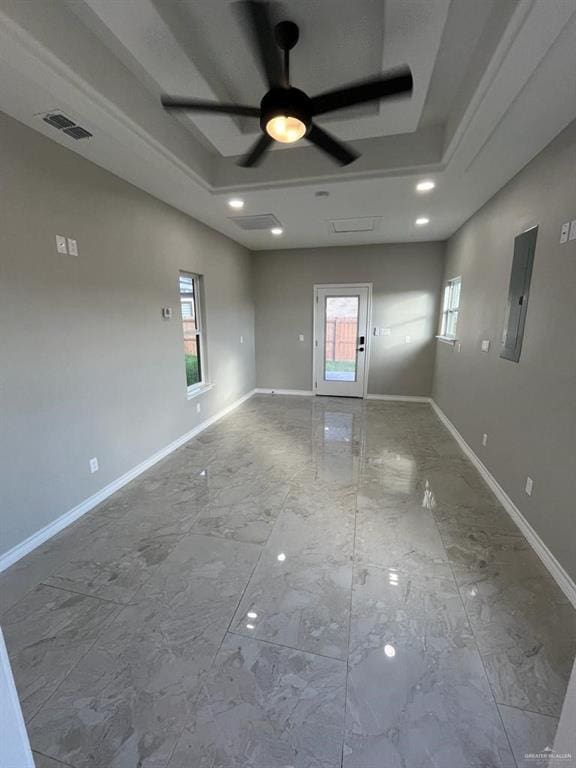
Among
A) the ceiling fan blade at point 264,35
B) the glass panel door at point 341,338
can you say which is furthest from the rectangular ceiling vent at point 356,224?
the ceiling fan blade at point 264,35

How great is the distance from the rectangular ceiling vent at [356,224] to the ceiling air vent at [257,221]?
72cm

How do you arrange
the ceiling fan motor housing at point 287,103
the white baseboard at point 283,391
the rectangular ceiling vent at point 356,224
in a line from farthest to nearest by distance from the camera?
1. the white baseboard at point 283,391
2. the rectangular ceiling vent at point 356,224
3. the ceiling fan motor housing at point 287,103

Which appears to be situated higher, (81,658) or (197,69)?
(197,69)

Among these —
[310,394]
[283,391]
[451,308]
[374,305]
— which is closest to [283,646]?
[451,308]

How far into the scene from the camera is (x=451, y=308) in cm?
472

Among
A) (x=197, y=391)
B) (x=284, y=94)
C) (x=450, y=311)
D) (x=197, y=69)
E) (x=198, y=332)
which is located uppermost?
(x=197, y=69)

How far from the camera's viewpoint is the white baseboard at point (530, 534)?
177 cm

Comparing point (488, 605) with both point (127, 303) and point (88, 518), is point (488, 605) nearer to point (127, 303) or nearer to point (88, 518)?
point (88, 518)

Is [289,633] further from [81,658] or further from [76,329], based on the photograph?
[76,329]

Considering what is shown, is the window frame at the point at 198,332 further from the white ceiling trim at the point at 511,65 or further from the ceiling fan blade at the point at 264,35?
the white ceiling trim at the point at 511,65

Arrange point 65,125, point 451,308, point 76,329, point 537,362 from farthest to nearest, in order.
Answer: point 451,308 → point 76,329 → point 537,362 → point 65,125

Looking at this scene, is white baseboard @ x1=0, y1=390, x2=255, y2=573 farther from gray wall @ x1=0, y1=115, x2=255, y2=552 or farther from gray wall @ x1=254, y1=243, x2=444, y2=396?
gray wall @ x1=254, y1=243, x2=444, y2=396

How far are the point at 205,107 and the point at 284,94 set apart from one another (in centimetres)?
44

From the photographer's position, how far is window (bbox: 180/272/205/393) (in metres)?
4.01
